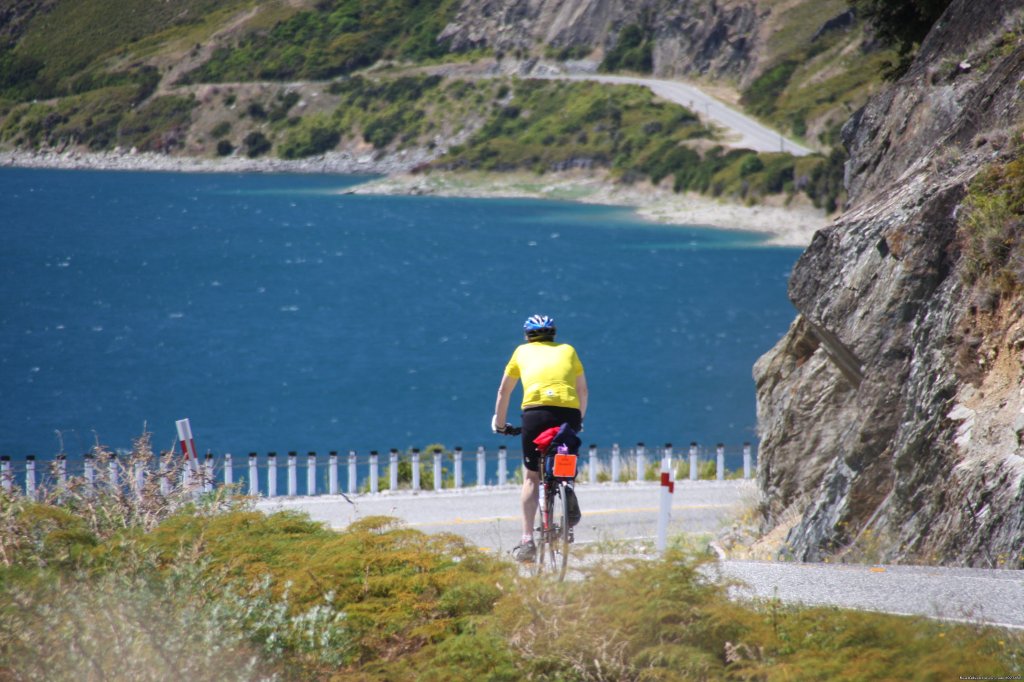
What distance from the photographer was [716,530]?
17.1 metres

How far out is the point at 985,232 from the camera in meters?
10.1

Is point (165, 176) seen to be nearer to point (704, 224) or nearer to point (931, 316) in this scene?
point (704, 224)

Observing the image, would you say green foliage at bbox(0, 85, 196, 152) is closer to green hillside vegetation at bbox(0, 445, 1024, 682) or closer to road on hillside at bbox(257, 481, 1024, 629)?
road on hillside at bbox(257, 481, 1024, 629)

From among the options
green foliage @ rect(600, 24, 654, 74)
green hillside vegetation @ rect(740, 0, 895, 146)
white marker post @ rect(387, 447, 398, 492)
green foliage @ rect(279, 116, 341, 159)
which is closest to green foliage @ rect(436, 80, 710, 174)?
green hillside vegetation @ rect(740, 0, 895, 146)

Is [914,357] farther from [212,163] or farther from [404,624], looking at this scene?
[212,163]

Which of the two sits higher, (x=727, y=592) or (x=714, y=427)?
(x=727, y=592)

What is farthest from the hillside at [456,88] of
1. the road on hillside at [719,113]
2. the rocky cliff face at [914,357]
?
the rocky cliff face at [914,357]

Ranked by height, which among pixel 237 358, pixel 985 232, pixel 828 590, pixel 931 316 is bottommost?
pixel 237 358

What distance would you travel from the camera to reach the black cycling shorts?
8.58 m

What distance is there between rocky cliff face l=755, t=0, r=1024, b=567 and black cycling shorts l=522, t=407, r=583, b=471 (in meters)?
2.85

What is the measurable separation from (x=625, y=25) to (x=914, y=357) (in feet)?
453

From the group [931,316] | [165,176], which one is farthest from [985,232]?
[165,176]

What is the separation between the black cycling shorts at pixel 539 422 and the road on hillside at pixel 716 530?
77 cm

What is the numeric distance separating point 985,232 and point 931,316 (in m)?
0.83
